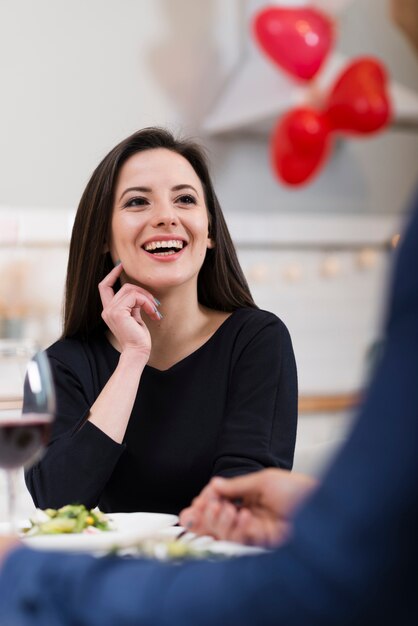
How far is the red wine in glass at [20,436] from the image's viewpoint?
0.82m

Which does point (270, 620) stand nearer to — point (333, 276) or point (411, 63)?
point (333, 276)

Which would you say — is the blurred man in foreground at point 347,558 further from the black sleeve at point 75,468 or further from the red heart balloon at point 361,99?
the red heart balloon at point 361,99

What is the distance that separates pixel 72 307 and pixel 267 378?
41 centimetres

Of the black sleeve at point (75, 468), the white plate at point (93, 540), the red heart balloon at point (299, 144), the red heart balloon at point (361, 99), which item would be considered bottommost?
the black sleeve at point (75, 468)

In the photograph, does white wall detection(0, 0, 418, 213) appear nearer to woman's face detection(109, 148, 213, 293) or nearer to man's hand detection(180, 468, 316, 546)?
woman's face detection(109, 148, 213, 293)

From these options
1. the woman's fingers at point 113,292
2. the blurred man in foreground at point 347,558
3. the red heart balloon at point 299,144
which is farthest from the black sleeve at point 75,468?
the red heart balloon at point 299,144

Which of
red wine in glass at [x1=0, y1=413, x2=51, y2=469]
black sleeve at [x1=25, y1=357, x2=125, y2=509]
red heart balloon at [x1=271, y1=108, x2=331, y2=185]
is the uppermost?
red heart balloon at [x1=271, y1=108, x2=331, y2=185]

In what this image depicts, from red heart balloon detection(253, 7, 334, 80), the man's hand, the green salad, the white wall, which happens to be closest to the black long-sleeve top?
the green salad

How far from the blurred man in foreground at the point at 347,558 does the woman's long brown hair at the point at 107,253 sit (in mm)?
1289

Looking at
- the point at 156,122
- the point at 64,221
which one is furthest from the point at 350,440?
the point at 156,122

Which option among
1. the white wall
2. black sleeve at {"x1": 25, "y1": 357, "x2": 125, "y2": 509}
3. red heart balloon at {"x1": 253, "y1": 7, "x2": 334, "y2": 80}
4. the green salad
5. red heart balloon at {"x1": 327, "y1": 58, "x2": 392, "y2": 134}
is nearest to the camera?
the green salad

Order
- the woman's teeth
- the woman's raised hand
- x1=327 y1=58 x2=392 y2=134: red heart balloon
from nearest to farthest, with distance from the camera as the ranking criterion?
the woman's raised hand < the woman's teeth < x1=327 y1=58 x2=392 y2=134: red heart balloon

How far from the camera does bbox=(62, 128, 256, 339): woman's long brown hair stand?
1.77 metres

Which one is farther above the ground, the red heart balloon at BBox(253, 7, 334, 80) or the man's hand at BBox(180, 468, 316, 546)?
the red heart balloon at BBox(253, 7, 334, 80)
